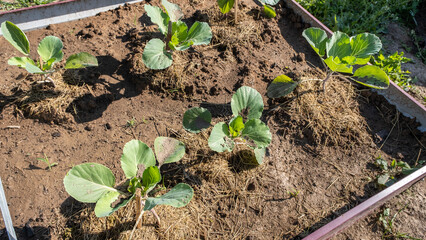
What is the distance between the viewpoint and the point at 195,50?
3.03 m

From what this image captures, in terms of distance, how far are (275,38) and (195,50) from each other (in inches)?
30.8

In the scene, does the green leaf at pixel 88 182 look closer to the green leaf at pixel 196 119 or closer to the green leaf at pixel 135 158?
the green leaf at pixel 135 158

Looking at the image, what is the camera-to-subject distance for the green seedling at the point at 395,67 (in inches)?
127

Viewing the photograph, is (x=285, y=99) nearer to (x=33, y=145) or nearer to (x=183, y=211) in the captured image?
(x=183, y=211)

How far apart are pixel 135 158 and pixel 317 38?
67.0 inches

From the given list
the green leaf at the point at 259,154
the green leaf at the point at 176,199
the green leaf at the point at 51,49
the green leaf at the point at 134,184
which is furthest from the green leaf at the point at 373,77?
the green leaf at the point at 51,49

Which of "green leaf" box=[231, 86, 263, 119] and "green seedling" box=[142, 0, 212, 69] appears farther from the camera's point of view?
"green seedling" box=[142, 0, 212, 69]

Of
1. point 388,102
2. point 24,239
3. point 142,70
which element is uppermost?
point 388,102

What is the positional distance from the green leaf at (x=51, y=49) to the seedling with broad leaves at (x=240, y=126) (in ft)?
3.45

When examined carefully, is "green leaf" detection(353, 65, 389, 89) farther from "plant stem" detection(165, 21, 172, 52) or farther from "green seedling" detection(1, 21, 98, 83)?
"green seedling" detection(1, 21, 98, 83)

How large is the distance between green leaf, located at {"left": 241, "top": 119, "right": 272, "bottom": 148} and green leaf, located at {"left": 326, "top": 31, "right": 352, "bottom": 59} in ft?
2.91

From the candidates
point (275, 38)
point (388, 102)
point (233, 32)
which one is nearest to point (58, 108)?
point (233, 32)

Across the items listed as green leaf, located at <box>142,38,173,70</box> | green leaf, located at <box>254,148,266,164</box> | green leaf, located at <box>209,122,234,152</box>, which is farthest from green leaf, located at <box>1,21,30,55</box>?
green leaf, located at <box>254,148,266,164</box>

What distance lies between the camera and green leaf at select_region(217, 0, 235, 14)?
10.0ft
